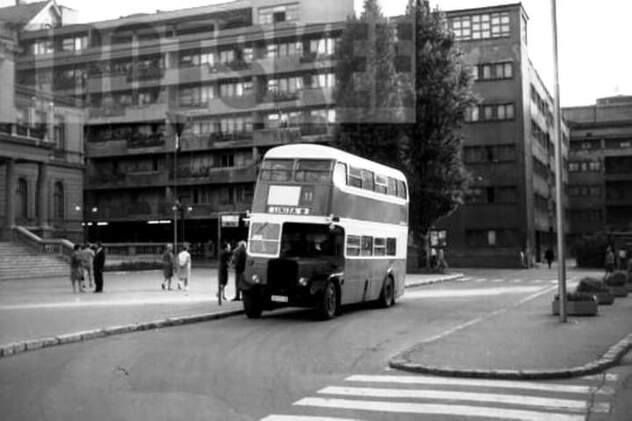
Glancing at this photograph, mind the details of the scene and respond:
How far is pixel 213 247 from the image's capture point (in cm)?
7162

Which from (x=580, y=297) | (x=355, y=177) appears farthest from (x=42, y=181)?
(x=580, y=297)

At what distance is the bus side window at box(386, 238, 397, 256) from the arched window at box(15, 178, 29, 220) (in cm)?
4213

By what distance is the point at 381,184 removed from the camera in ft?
75.2

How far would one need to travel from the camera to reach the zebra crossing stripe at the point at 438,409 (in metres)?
8.20

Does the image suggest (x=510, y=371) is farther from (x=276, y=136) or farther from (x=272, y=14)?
(x=276, y=136)

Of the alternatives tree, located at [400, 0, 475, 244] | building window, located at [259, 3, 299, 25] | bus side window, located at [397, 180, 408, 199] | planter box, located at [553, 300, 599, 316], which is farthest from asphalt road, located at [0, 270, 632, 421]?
building window, located at [259, 3, 299, 25]

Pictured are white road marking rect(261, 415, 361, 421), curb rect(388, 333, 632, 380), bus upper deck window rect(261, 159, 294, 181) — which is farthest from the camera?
bus upper deck window rect(261, 159, 294, 181)

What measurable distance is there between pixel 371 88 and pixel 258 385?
32.7 meters

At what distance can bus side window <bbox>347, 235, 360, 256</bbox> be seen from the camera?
2038 centimetres

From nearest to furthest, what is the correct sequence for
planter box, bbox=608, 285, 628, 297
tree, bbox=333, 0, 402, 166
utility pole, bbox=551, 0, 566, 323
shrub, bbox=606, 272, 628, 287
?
utility pole, bbox=551, 0, 566, 323
planter box, bbox=608, 285, 628, 297
shrub, bbox=606, 272, 628, 287
tree, bbox=333, 0, 402, 166

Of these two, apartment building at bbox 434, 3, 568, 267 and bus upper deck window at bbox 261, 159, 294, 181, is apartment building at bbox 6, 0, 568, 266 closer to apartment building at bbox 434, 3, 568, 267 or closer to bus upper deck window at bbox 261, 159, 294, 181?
apartment building at bbox 434, 3, 568, 267

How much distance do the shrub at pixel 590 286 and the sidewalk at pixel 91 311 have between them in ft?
30.7

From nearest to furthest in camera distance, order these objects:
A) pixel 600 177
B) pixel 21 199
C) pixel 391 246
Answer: pixel 391 246, pixel 21 199, pixel 600 177

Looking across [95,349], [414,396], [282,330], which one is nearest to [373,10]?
[282,330]
